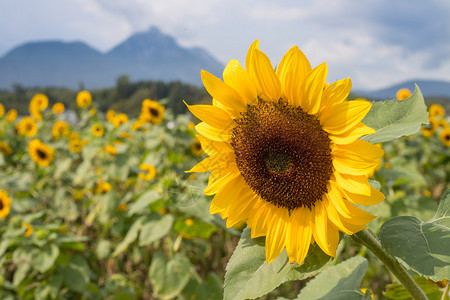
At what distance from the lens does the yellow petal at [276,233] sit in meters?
0.87

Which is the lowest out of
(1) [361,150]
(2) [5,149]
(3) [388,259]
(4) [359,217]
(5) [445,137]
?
(2) [5,149]

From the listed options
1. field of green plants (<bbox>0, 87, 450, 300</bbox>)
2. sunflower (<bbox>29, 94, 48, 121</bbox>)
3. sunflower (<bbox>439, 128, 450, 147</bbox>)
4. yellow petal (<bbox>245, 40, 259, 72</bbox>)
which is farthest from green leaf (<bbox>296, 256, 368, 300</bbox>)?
sunflower (<bbox>29, 94, 48, 121</bbox>)

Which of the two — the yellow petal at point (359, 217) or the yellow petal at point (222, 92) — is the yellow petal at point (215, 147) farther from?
the yellow petal at point (359, 217)

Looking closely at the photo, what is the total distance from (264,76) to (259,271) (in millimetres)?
440

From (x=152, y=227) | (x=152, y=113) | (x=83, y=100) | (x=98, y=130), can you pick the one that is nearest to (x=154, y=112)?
(x=152, y=113)

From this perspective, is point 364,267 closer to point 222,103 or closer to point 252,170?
point 252,170

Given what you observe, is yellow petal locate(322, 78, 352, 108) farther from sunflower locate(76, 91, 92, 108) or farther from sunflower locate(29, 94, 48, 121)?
sunflower locate(29, 94, 48, 121)

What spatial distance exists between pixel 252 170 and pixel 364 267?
1.32 ft

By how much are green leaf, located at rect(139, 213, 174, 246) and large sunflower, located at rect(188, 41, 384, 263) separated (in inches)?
65.9

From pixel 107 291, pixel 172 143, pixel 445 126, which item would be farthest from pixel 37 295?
pixel 445 126

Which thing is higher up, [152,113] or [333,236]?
[333,236]

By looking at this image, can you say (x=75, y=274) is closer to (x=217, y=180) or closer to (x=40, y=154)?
(x=217, y=180)

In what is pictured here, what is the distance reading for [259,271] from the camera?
857 mm

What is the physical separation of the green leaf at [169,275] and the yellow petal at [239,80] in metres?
1.92
